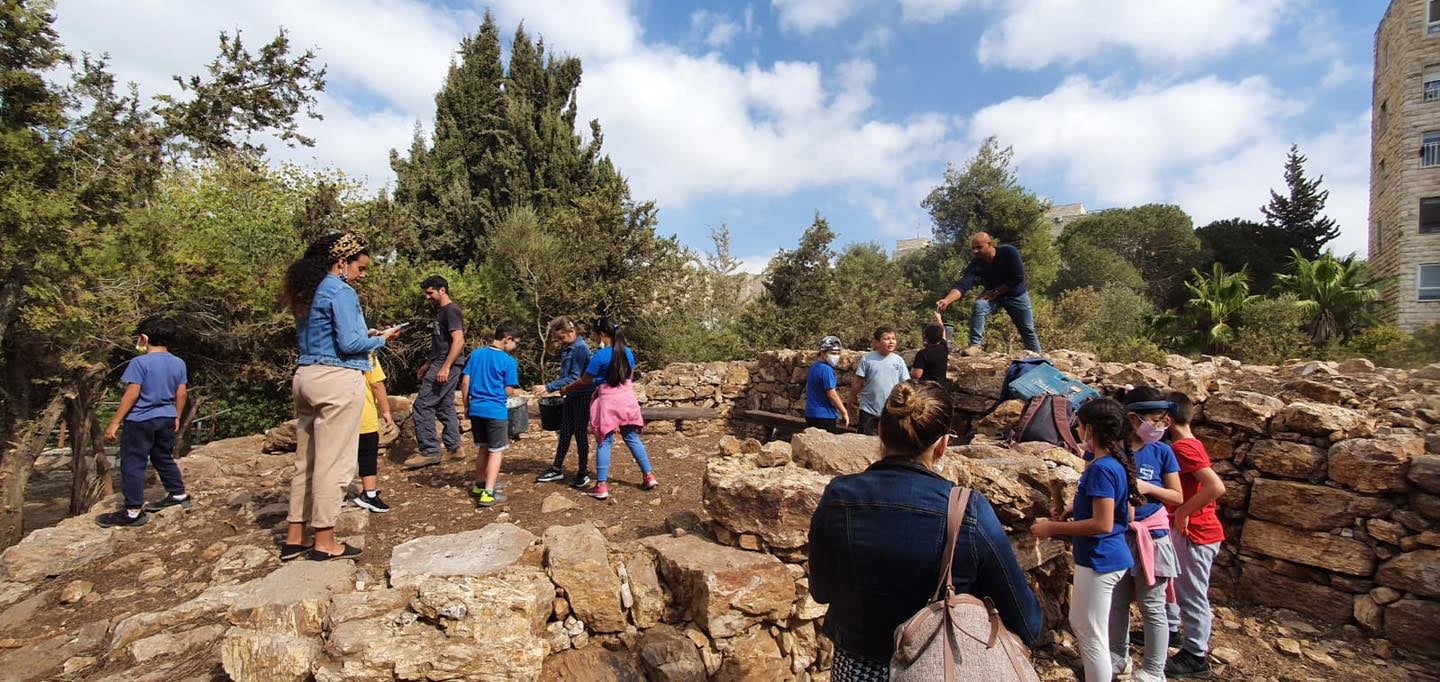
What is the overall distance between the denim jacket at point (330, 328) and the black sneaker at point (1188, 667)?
515 centimetres

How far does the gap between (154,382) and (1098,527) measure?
21.0 ft

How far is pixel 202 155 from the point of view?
1130cm

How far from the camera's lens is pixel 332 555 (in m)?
3.50

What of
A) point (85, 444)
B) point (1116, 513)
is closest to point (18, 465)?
point (85, 444)

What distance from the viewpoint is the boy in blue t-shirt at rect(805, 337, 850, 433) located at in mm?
5562

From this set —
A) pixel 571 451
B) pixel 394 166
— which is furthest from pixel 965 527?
pixel 394 166

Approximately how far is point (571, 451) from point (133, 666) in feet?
14.2

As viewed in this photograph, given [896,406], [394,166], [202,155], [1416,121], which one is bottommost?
[896,406]

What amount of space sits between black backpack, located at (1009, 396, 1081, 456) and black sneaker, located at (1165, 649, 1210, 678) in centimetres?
160

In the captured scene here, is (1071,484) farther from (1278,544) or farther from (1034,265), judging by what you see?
(1034,265)

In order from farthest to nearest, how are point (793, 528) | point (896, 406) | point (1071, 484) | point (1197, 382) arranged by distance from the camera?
point (1197, 382)
point (1071, 484)
point (793, 528)
point (896, 406)

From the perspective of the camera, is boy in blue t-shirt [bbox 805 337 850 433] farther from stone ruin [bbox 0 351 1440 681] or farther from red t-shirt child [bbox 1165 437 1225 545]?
red t-shirt child [bbox 1165 437 1225 545]

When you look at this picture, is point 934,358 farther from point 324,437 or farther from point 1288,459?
point 324,437

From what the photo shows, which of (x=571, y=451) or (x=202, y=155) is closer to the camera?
(x=571, y=451)
